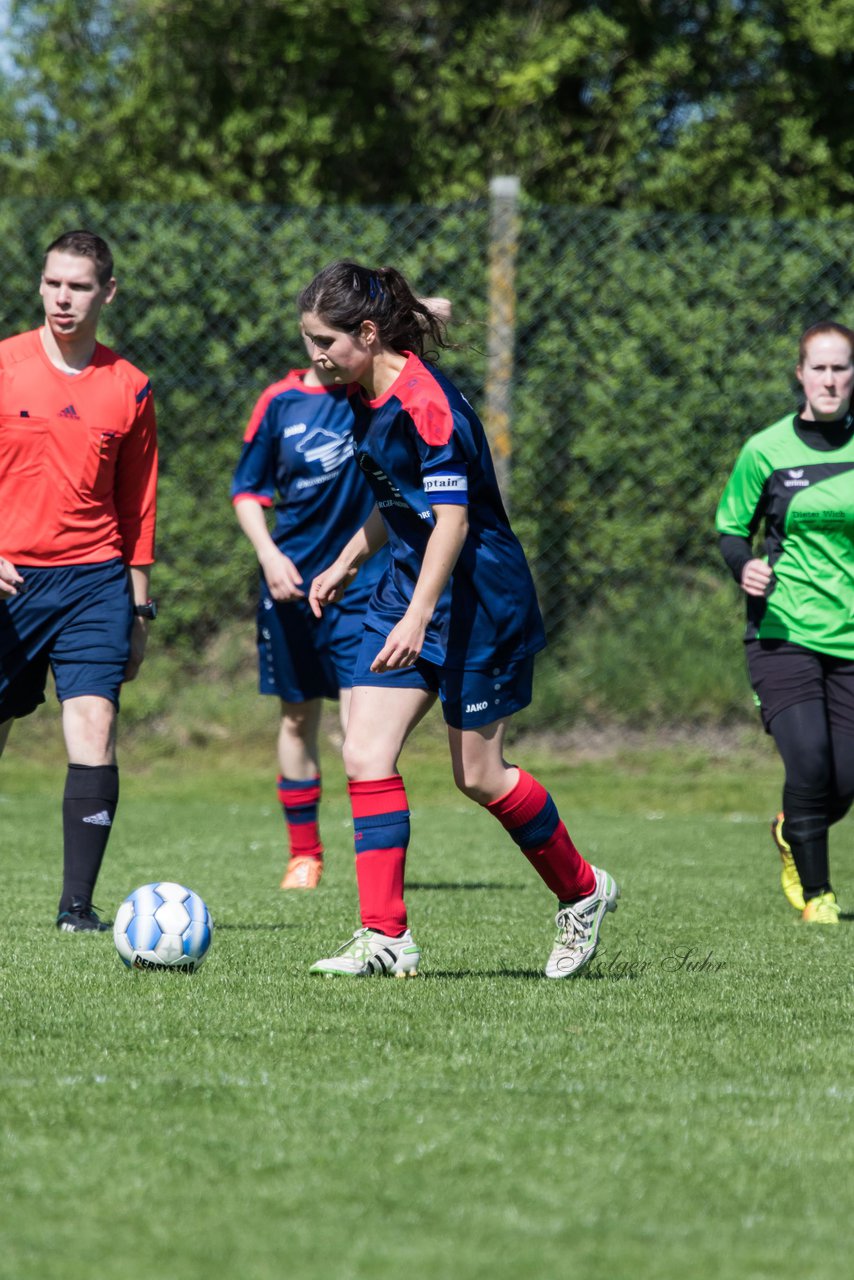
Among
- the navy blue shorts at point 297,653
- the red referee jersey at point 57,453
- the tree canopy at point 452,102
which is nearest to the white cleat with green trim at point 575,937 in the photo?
the red referee jersey at point 57,453

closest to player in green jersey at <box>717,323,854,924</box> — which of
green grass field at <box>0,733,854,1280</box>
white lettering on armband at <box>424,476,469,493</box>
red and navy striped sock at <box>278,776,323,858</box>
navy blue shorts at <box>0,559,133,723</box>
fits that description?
green grass field at <box>0,733,854,1280</box>

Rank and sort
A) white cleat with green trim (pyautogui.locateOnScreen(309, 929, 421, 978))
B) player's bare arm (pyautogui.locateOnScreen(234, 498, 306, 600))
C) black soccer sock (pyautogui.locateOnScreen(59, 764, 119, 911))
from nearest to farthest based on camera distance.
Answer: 1. white cleat with green trim (pyautogui.locateOnScreen(309, 929, 421, 978))
2. black soccer sock (pyautogui.locateOnScreen(59, 764, 119, 911))
3. player's bare arm (pyautogui.locateOnScreen(234, 498, 306, 600))

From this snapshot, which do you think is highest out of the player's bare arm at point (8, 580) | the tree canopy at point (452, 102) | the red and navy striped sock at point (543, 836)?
the tree canopy at point (452, 102)

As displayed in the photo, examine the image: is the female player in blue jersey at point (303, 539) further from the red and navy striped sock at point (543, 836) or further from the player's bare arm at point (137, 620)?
the red and navy striped sock at point (543, 836)

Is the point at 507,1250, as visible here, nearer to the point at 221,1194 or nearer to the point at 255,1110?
the point at 221,1194

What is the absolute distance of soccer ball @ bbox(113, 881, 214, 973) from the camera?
4.60 m

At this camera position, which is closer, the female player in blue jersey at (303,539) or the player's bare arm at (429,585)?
the player's bare arm at (429,585)

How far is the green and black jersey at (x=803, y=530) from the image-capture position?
246 inches

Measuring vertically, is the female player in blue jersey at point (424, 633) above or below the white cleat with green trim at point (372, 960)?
above

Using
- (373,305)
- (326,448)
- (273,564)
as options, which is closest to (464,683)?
(373,305)

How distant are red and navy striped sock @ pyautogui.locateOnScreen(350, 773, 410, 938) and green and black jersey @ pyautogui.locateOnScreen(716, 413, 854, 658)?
6.88 ft

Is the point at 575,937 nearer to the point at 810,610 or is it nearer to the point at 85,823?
the point at 85,823

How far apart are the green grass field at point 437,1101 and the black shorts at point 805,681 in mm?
754

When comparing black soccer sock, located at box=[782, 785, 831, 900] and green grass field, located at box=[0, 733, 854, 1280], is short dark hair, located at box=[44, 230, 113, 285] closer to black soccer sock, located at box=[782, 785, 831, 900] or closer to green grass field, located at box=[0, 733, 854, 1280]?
green grass field, located at box=[0, 733, 854, 1280]
